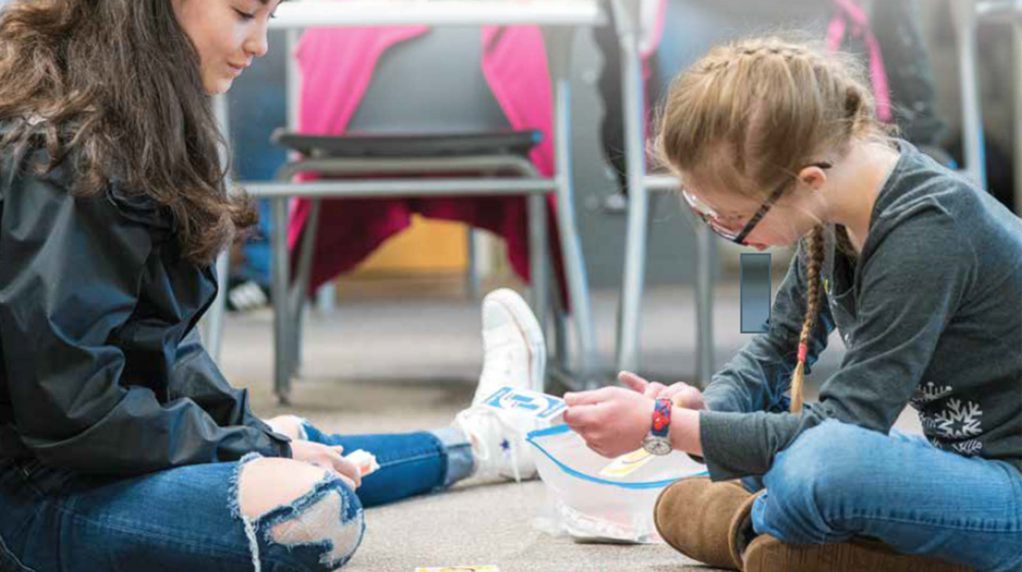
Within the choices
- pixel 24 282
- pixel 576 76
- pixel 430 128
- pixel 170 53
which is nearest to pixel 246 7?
pixel 170 53

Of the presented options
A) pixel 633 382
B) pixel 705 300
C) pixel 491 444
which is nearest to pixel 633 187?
pixel 705 300

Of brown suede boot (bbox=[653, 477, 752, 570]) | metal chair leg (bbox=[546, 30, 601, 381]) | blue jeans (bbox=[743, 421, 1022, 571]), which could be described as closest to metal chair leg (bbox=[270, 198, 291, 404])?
metal chair leg (bbox=[546, 30, 601, 381])

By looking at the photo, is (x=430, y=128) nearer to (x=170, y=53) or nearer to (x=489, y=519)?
(x=489, y=519)

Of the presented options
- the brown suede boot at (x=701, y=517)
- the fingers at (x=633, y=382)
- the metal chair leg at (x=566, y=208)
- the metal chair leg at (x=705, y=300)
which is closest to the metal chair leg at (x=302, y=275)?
the metal chair leg at (x=566, y=208)

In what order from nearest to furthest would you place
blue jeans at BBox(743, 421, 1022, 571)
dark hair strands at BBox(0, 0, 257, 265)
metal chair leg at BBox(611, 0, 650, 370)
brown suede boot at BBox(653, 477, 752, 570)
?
blue jeans at BBox(743, 421, 1022, 571), dark hair strands at BBox(0, 0, 257, 265), brown suede boot at BBox(653, 477, 752, 570), metal chair leg at BBox(611, 0, 650, 370)

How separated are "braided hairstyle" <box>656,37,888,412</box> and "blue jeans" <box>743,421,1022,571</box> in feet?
0.67

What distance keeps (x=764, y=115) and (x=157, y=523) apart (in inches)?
23.3

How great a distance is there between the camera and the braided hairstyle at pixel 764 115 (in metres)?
1.10

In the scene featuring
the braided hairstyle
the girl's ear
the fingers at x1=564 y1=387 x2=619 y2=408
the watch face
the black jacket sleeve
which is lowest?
the black jacket sleeve

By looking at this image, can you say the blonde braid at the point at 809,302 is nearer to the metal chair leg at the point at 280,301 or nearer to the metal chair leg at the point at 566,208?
the metal chair leg at the point at 566,208

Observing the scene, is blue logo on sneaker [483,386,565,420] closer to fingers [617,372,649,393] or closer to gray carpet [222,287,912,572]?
gray carpet [222,287,912,572]

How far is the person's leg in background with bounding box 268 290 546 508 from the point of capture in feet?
5.65

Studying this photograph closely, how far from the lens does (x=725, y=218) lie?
116 centimetres

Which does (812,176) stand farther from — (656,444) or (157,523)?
(157,523)
